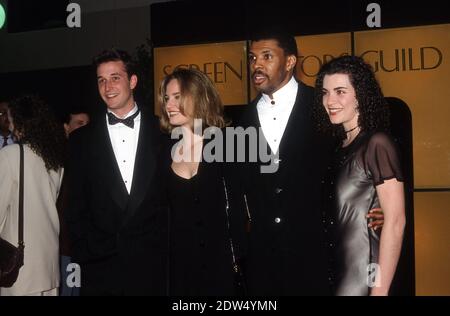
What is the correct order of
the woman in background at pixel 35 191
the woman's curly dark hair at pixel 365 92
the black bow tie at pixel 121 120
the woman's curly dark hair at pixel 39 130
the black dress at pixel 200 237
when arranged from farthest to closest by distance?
the woman's curly dark hair at pixel 39 130
the woman in background at pixel 35 191
the black bow tie at pixel 121 120
the black dress at pixel 200 237
the woman's curly dark hair at pixel 365 92

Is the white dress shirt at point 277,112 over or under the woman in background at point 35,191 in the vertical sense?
over

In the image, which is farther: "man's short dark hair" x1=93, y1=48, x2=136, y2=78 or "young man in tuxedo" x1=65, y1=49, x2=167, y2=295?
"man's short dark hair" x1=93, y1=48, x2=136, y2=78

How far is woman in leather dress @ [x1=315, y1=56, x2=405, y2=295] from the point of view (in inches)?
102

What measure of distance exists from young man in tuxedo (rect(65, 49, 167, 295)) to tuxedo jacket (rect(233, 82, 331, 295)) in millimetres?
470

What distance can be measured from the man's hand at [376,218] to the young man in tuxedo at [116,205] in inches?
43.3

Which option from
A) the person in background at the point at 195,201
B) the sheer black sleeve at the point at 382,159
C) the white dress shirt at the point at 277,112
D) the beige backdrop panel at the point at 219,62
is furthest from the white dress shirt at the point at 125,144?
the beige backdrop panel at the point at 219,62

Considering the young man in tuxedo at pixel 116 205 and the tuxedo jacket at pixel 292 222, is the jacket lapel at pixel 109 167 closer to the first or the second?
the young man in tuxedo at pixel 116 205

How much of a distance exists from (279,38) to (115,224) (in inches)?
51.1

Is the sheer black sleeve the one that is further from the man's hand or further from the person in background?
the person in background

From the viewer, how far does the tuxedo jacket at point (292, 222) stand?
314cm

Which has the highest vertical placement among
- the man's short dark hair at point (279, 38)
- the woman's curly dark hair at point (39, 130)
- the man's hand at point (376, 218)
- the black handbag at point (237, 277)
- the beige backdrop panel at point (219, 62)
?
the beige backdrop panel at point (219, 62)

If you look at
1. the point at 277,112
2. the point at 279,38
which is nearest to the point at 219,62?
the point at 279,38

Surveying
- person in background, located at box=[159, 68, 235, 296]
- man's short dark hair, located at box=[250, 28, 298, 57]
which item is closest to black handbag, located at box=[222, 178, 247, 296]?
person in background, located at box=[159, 68, 235, 296]

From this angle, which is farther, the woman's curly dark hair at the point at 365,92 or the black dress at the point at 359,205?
the woman's curly dark hair at the point at 365,92
